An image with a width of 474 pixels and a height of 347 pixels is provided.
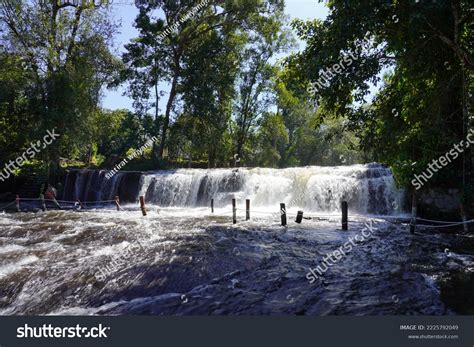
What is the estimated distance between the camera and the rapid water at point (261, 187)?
1991 centimetres

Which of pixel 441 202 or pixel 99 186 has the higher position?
pixel 99 186

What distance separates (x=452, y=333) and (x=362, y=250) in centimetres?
554

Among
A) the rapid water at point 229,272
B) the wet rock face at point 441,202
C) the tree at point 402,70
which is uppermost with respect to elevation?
the tree at point 402,70

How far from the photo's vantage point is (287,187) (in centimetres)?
2302

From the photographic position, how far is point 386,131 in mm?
12461

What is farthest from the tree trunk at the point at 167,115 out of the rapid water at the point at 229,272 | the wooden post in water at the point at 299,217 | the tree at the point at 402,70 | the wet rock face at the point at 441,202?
the wet rock face at the point at 441,202

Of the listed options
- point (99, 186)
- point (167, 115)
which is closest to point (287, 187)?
point (99, 186)

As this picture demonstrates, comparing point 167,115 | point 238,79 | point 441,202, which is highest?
point 238,79

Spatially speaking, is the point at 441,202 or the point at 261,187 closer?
the point at 441,202

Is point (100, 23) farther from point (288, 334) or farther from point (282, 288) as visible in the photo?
point (288, 334)

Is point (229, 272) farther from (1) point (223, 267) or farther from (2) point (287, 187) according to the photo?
(2) point (287, 187)

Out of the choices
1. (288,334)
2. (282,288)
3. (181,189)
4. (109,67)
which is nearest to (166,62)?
(109,67)

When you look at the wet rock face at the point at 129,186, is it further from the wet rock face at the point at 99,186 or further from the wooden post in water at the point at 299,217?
the wooden post in water at the point at 299,217

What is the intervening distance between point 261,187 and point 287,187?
1834mm
